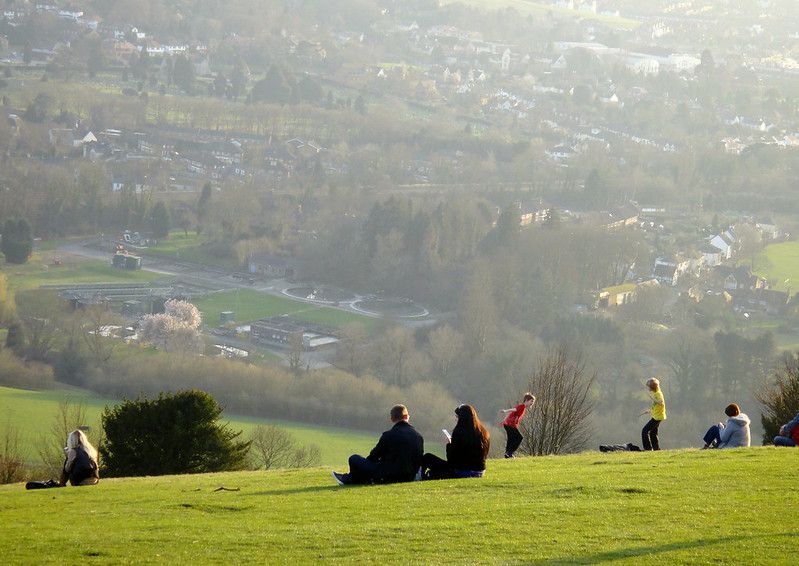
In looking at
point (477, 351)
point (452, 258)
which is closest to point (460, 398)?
point (477, 351)

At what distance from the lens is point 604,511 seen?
910 centimetres

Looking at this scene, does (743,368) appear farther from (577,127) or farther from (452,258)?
(577,127)

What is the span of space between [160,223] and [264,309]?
432 inches

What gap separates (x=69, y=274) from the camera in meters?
47.6

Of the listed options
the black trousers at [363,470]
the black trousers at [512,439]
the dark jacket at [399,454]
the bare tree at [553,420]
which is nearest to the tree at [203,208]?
the bare tree at [553,420]

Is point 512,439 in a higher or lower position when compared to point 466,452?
lower

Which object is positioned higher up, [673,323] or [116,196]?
[116,196]

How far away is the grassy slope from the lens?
26.3 ft

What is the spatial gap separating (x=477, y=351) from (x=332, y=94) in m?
48.6

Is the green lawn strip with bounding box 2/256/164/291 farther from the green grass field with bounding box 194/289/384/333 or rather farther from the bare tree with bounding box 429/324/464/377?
the bare tree with bounding box 429/324/464/377

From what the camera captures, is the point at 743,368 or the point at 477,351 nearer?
the point at 743,368

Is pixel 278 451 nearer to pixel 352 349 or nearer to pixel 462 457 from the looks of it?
pixel 352 349

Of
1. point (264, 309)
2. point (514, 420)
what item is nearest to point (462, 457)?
point (514, 420)

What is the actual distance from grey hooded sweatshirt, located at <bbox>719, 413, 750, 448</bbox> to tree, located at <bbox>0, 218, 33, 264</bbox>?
129 ft
